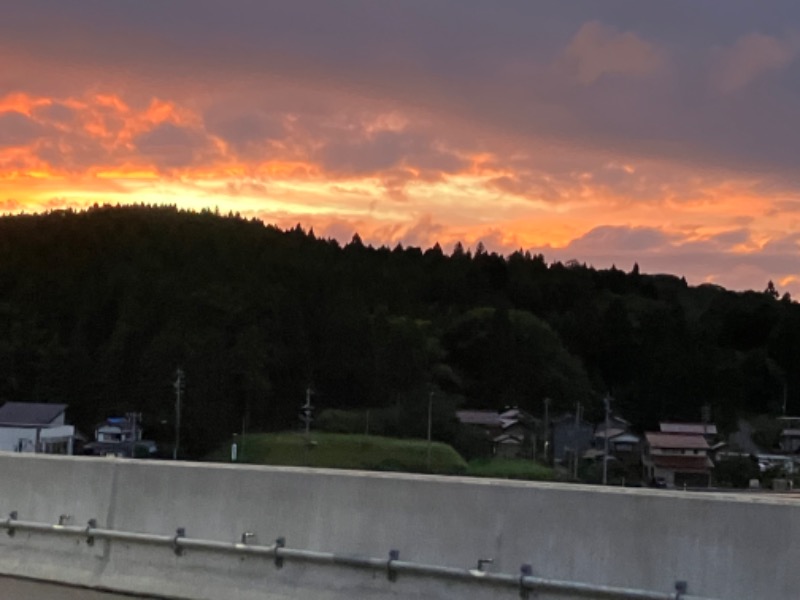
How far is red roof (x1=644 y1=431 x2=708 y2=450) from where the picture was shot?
71625 mm

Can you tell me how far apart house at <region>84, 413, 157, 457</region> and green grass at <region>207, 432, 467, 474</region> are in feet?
14.6

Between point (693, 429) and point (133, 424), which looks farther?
point (693, 429)

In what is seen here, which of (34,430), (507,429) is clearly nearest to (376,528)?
(34,430)

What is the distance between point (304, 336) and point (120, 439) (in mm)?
38547

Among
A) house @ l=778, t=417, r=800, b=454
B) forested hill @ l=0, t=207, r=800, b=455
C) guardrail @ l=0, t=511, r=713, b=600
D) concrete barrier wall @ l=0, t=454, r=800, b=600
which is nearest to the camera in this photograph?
concrete barrier wall @ l=0, t=454, r=800, b=600

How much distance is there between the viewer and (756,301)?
501 feet

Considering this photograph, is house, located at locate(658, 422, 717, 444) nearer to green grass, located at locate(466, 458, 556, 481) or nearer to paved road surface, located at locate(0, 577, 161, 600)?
green grass, located at locate(466, 458, 556, 481)

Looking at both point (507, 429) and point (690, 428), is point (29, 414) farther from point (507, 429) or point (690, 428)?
point (690, 428)

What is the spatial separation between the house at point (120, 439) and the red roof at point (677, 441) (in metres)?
26.8

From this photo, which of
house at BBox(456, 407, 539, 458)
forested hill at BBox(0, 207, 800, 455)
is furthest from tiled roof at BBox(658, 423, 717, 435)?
house at BBox(456, 407, 539, 458)

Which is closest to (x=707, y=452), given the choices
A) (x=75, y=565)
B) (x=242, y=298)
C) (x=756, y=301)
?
(x=242, y=298)

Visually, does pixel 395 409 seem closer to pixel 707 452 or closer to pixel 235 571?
pixel 707 452

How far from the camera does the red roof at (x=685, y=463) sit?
208ft

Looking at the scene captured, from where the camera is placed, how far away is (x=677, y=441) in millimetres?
76312
